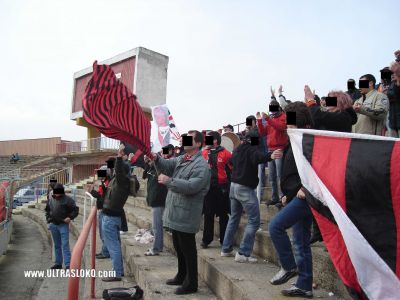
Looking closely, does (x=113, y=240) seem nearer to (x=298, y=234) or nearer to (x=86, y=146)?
(x=298, y=234)

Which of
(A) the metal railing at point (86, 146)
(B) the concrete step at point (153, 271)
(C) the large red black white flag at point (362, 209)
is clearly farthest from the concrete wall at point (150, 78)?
(C) the large red black white flag at point (362, 209)

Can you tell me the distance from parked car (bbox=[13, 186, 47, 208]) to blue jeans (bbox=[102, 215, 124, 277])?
17.3 m

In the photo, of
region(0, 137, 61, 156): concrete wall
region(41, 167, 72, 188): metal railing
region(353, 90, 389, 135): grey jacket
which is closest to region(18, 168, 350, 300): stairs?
region(353, 90, 389, 135): grey jacket

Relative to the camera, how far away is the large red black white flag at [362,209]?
223 cm

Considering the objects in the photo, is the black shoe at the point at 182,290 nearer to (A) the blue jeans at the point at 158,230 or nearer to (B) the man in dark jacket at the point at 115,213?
(B) the man in dark jacket at the point at 115,213

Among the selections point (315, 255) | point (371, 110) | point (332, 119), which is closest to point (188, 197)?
point (315, 255)

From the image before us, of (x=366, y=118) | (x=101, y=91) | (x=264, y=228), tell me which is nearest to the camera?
(x=101, y=91)

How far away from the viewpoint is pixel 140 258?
19.2 feet

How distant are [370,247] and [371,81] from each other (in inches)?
111

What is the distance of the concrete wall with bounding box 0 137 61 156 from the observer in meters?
37.7

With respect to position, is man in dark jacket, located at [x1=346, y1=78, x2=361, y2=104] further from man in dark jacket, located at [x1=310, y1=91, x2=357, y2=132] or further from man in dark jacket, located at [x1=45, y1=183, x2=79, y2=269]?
man in dark jacket, located at [x1=45, y1=183, x2=79, y2=269]

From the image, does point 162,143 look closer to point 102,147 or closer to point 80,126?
Result: point 102,147

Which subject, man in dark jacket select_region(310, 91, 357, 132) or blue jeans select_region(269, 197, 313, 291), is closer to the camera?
blue jeans select_region(269, 197, 313, 291)

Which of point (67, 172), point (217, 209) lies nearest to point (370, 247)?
point (217, 209)
